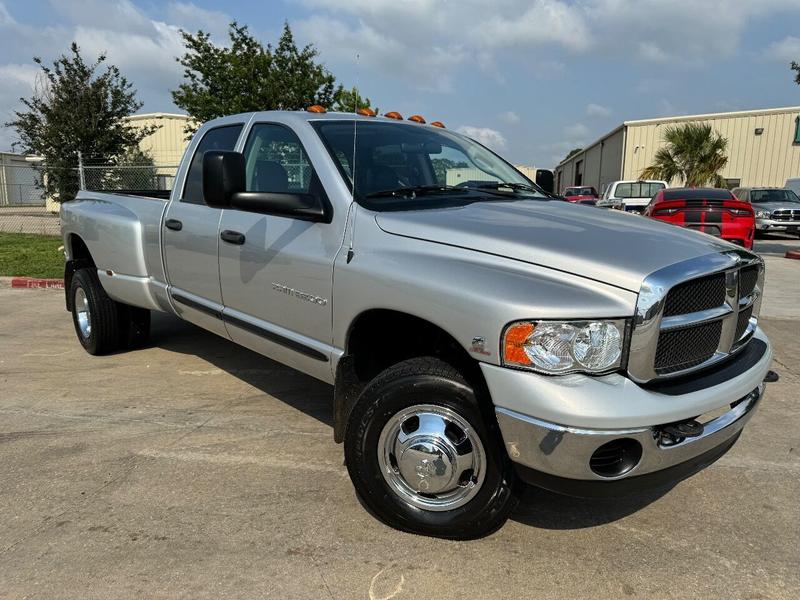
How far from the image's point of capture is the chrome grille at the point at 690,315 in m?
2.15

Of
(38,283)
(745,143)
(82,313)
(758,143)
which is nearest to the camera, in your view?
(82,313)

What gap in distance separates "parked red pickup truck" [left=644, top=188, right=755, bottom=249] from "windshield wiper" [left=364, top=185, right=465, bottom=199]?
7248 mm

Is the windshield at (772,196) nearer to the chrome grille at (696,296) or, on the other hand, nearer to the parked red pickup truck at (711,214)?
the parked red pickup truck at (711,214)

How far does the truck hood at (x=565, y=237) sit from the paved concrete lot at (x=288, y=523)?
1219 mm

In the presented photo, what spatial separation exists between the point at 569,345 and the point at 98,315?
4.38 metres

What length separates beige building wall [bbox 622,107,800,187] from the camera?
32.2 m

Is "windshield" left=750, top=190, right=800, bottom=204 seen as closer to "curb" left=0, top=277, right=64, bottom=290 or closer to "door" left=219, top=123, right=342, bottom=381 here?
"curb" left=0, top=277, right=64, bottom=290

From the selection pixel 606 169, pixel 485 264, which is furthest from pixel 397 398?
pixel 606 169

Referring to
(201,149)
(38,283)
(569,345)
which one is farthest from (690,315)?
(38,283)

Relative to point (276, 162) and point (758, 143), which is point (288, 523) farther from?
point (758, 143)

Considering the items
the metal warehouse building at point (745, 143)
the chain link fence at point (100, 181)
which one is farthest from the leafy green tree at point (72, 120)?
the metal warehouse building at point (745, 143)

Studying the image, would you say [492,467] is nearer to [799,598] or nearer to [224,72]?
[799,598]

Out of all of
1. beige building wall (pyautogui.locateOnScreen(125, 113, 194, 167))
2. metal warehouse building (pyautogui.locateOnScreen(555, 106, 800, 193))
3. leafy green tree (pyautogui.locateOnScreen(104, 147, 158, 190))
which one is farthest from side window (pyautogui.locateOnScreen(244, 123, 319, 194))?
metal warehouse building (pyautogui.locateOnScreen(555, 106, 800, 193))

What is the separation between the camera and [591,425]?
2096mm
